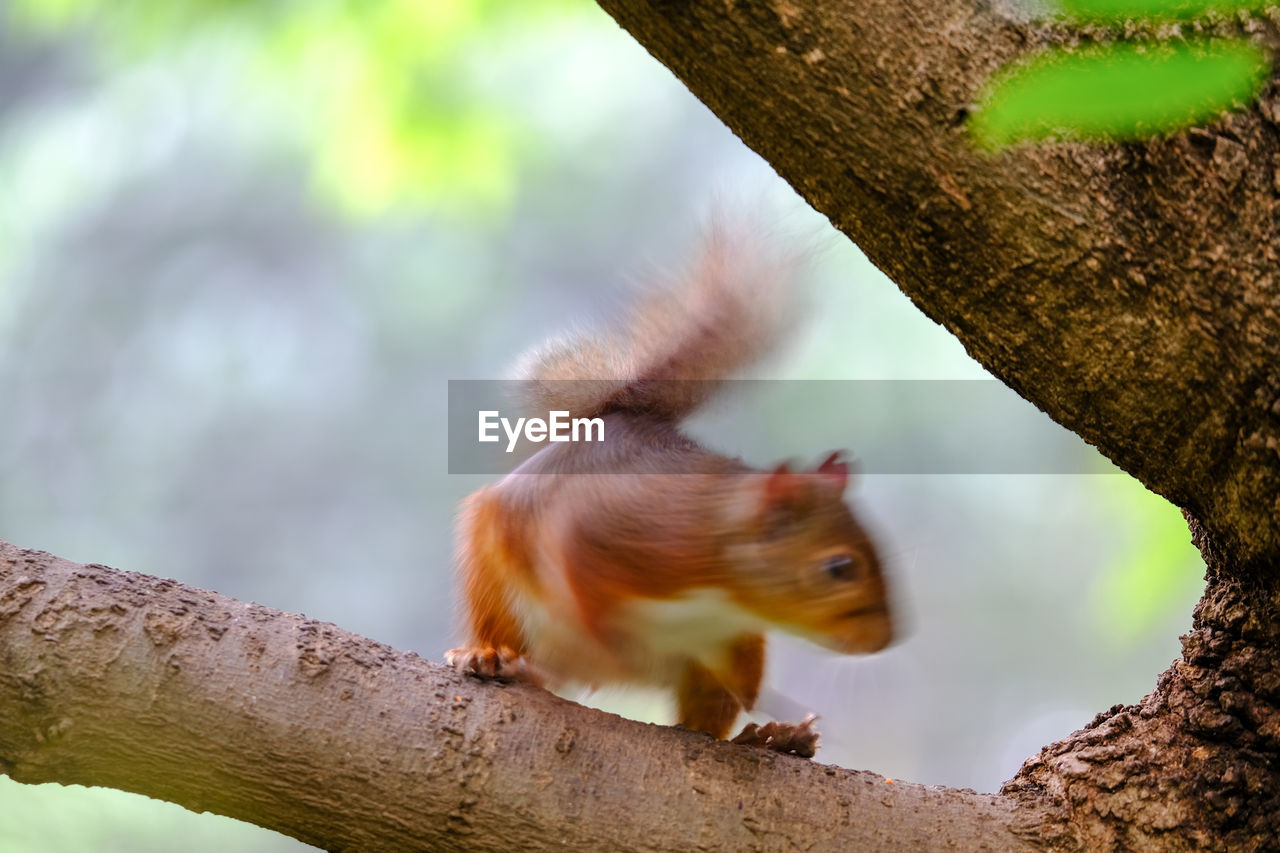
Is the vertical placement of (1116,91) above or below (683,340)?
below

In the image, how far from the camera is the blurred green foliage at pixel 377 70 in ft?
7.52

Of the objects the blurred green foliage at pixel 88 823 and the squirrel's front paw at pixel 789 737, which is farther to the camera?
the blurred green foliage at pixel 88 823

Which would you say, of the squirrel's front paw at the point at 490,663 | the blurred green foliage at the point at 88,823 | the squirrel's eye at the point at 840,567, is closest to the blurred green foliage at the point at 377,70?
the squirrel's front paw at the point at 490,663

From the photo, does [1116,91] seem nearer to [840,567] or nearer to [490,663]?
[840,567]

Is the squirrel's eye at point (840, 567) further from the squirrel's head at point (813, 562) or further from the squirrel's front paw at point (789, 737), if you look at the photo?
the squirrel's front paw at point (789, 737)

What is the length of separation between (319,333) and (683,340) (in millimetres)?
1922

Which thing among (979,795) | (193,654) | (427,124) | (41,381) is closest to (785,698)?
(979,795)

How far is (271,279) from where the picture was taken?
333 cm

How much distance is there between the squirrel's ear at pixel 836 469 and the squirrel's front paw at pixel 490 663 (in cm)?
45

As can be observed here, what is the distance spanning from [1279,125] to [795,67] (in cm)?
42

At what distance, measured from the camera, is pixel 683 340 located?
167 centimetres

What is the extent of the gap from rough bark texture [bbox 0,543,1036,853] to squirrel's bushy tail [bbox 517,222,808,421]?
54 cm

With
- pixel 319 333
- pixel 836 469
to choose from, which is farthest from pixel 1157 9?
pixel 319 333

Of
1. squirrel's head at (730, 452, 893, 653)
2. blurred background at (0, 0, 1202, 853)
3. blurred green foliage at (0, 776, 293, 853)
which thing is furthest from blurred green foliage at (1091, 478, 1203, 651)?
blurred green foliage at (0, 776, 293, 853)
